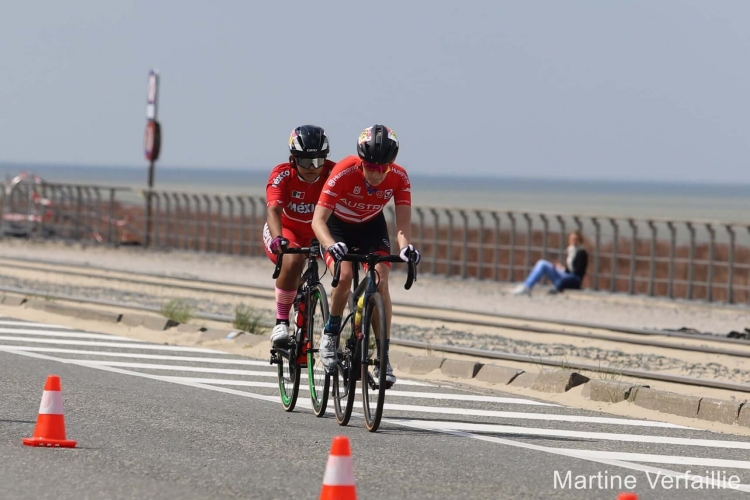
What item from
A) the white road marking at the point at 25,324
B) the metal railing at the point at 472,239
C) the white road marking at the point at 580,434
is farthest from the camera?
the metal railing at the point at 472,239


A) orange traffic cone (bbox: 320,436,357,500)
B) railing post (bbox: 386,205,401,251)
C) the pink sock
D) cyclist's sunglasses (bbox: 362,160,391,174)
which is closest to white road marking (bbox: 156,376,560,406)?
the pink sock

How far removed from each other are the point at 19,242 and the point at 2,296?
1562 centimetres

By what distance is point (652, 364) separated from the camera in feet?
47.4

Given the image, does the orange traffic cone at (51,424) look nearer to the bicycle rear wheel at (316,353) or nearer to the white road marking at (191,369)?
the bicycle rear wheel at (316,353)

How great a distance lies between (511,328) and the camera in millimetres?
17266

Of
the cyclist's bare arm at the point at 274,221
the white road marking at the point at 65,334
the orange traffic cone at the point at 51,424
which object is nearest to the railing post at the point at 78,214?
the white road marking at the point at 65,334

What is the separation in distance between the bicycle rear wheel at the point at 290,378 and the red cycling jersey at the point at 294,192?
0.63m

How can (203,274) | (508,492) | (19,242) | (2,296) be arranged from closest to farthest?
(508,492), (2,296), (203,274), (19,242)

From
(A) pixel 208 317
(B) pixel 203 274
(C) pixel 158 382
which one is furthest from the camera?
(B) pixel 203 274

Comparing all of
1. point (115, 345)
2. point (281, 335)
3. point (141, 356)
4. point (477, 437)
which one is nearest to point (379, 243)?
point (281, 335)

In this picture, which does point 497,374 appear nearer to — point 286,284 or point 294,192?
point 286,284

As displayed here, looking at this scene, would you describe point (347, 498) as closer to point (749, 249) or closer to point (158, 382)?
point (158, 382)

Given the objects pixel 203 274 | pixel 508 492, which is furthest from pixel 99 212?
pixel 508 492

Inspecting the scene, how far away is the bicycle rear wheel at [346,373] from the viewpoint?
9078 mm
